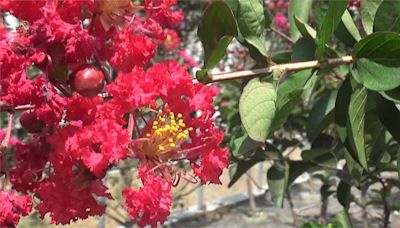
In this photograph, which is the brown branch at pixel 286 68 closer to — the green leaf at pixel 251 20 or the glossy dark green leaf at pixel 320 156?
the green leaf at pixel 251 20

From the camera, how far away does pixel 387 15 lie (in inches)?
46.0

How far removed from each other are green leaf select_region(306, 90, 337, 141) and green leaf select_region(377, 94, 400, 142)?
0.36m

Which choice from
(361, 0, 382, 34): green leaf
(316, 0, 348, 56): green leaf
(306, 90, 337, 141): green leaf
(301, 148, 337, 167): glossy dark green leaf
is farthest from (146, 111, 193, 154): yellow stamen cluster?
(301, 148, 337, 167): glossy dark green leaf

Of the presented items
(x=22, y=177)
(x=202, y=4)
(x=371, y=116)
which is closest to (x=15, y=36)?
(x=22, y=177)

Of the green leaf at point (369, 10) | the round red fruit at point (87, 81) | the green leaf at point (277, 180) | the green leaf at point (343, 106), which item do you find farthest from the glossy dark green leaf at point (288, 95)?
the green leaf at point (277, 180)

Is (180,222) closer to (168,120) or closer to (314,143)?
(314,143)

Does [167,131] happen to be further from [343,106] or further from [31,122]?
[343,106]

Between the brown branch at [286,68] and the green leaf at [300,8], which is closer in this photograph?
the brown branch at [286,68]

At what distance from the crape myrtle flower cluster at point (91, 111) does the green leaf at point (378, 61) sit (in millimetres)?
286

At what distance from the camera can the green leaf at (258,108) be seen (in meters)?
1.01

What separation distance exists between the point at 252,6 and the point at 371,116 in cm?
39

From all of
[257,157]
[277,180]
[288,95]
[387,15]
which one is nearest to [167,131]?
[288,95]

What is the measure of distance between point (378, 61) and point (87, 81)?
512 mm

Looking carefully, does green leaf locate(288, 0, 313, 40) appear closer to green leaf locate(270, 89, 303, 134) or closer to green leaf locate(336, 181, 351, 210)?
green leaf locate(270, 89, 303, 134)
